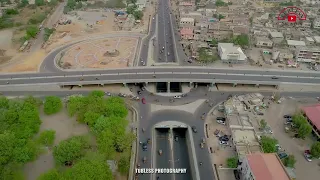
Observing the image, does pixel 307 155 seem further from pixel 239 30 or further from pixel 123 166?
pixel 239 30

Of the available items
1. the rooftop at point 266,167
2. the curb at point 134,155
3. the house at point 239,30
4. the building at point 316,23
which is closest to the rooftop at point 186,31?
the house at point 239,30

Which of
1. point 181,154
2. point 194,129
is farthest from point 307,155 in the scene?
point 181,154

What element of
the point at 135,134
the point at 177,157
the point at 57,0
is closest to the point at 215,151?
the point at 177,157

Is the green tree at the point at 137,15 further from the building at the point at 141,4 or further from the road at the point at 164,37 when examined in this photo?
the building at the point at 141,4

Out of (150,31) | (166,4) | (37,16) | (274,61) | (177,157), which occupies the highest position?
(166,4)

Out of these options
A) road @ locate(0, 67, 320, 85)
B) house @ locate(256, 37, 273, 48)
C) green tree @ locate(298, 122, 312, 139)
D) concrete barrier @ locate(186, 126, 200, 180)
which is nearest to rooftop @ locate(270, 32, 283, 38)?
house @ locate(256, 37, 273, 48)

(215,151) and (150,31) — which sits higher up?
(150,31)

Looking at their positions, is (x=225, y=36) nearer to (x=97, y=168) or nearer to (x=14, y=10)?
(x=97, y=168)
